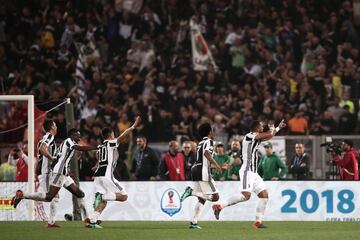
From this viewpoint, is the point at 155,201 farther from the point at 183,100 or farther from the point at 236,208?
the point at 183,100

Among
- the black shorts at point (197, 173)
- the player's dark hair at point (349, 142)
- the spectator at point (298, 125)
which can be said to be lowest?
the black shorts at point (197, 173)

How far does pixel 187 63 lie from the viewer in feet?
104

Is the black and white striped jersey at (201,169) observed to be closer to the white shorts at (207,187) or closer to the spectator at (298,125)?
the white shorts at (207,187)

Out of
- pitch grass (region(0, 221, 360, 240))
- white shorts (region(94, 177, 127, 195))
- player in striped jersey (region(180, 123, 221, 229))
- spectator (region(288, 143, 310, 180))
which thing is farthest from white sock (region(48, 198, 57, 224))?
spectator (region(288, 143, 310, 180))

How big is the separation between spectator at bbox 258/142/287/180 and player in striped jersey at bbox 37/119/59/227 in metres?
5.28

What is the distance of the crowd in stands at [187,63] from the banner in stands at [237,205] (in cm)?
298

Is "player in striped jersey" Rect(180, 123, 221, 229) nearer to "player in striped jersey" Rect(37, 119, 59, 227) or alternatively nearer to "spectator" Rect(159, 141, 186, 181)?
"player in striped jersey" Rect(37, 119, 59, 227)

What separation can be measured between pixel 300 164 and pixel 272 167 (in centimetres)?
81

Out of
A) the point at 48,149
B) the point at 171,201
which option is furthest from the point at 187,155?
the point at 48,149

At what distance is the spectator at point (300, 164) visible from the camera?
26252 mm

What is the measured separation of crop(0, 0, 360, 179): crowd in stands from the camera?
29391 mm

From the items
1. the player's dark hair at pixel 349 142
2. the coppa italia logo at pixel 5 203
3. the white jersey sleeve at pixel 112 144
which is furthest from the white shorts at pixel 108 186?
the player's dark hair at pixel 349 142

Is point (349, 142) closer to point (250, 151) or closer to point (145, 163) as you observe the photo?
point (145, 163)

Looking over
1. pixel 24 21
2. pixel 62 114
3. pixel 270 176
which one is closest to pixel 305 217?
pixel 270 176
